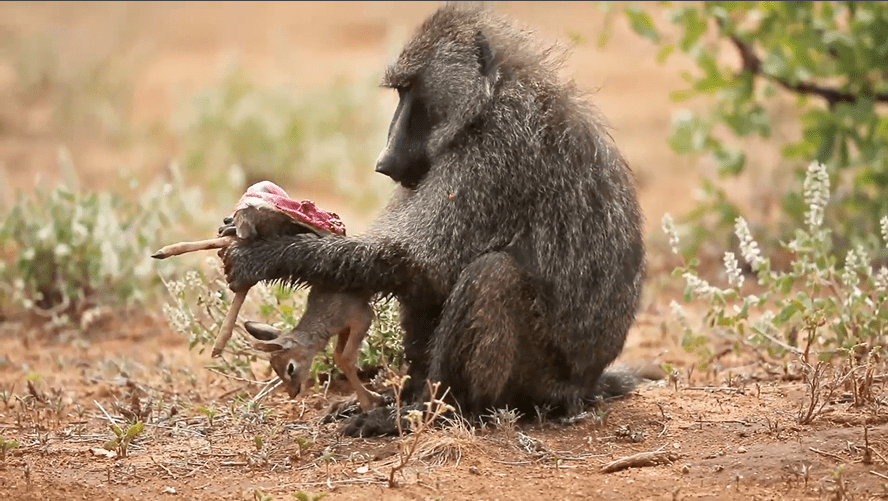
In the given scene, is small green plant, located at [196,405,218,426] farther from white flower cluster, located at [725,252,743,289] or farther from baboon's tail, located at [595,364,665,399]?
white flower cluster, located at [725,252,743,289]

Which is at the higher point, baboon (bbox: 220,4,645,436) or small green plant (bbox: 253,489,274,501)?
baboon (bbox: 220,4,645,436)

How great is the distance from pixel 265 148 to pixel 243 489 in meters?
7.06

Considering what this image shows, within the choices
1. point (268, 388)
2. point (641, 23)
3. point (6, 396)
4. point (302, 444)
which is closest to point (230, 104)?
point (641, 23)

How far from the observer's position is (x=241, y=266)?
13.1ft

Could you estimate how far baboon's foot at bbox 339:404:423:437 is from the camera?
4.11 m

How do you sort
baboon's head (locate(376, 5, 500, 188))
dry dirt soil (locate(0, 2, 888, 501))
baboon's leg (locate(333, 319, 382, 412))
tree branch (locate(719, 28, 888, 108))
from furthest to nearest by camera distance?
tree branch (locate(719, 28, 888, 108)) < baboon's head (locate(376, 5, 500, 188)) < baboon's leg (locate(333, 319, 382, 412)) < dry dirt soil (locate(0, 2, 888, 501))

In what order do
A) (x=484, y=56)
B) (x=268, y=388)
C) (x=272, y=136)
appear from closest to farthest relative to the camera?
(x=484, y=56) → (x=268, y=388) → (x=272, y=136)

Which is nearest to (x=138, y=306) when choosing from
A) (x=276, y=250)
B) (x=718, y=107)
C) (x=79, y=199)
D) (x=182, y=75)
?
(x=79, y=199)

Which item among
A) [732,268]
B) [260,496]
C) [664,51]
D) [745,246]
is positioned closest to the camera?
[260,496]

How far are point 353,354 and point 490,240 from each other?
2.16ft

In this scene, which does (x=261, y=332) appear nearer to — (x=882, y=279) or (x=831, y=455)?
(x=831, y=455)

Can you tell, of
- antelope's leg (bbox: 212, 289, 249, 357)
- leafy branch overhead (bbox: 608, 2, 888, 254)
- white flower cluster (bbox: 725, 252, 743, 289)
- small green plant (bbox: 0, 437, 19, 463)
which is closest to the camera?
small green plant (bbox: 0, 437, 19, 463)

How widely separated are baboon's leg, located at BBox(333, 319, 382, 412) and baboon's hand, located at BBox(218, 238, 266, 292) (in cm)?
39

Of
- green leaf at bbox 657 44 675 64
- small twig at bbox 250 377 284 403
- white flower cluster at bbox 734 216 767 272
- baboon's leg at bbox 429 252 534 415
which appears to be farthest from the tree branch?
small twig at bbox 250 377 284 403
